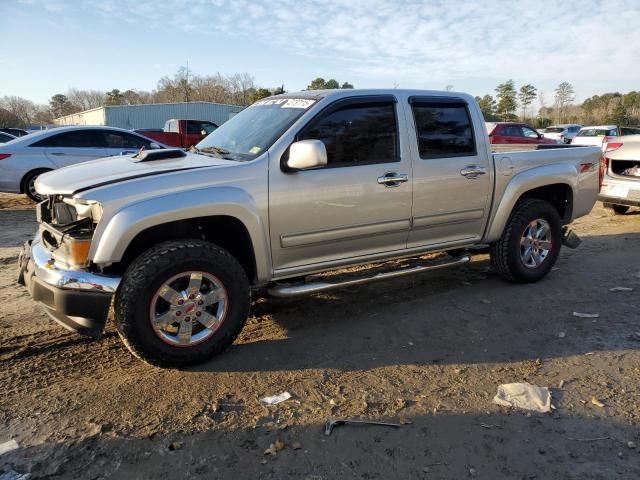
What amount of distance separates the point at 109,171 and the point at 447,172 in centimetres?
279

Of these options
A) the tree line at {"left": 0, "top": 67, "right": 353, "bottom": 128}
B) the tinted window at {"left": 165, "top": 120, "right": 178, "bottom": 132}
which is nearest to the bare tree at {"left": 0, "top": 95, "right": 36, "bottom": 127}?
the tree line at {"left": 0, "top": 67, "right": 353, "bottom": 128}

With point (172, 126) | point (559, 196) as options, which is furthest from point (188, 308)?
point (172, 126)

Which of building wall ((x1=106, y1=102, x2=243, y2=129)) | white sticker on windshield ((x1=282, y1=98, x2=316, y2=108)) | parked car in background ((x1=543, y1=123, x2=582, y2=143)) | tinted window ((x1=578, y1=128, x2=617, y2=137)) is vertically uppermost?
building wall ((x1=106, y1=102, x2=243, y2=129))

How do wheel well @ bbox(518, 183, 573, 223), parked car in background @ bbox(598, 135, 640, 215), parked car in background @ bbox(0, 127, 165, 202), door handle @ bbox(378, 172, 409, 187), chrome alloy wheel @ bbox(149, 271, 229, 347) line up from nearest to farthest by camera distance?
1. chrome alloy wheel @ bbox(149, 271, 229, 347)
2. door handle @ bbox(378, 172, 409, 187)
3. wheel well @ bbox(518, 183, 573, 223)
4. parked car in background @ bbox(598, 135, 640, 215)
5. parked car in background @ bbox(0, 127, 165, 202)

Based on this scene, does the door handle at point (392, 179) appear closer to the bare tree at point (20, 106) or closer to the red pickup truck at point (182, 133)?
the red pickup truck at point (182, 133)

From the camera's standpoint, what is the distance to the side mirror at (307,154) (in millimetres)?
3512

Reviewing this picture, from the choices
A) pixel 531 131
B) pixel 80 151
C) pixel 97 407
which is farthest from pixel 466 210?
pixel 531 131

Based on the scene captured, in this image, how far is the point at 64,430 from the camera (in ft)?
9.10

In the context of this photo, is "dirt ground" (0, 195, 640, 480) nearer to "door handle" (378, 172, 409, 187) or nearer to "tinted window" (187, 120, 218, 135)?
"door handle" (378, 172, 409, 187)

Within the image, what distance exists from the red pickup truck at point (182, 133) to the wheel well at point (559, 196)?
13.9 meters

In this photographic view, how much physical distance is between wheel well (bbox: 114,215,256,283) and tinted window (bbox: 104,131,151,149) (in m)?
6.92

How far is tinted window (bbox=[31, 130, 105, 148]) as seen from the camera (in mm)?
9516

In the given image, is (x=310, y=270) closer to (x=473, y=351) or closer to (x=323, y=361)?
(x=323, y=361)

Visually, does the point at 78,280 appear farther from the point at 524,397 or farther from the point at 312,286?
the point at 524,397
